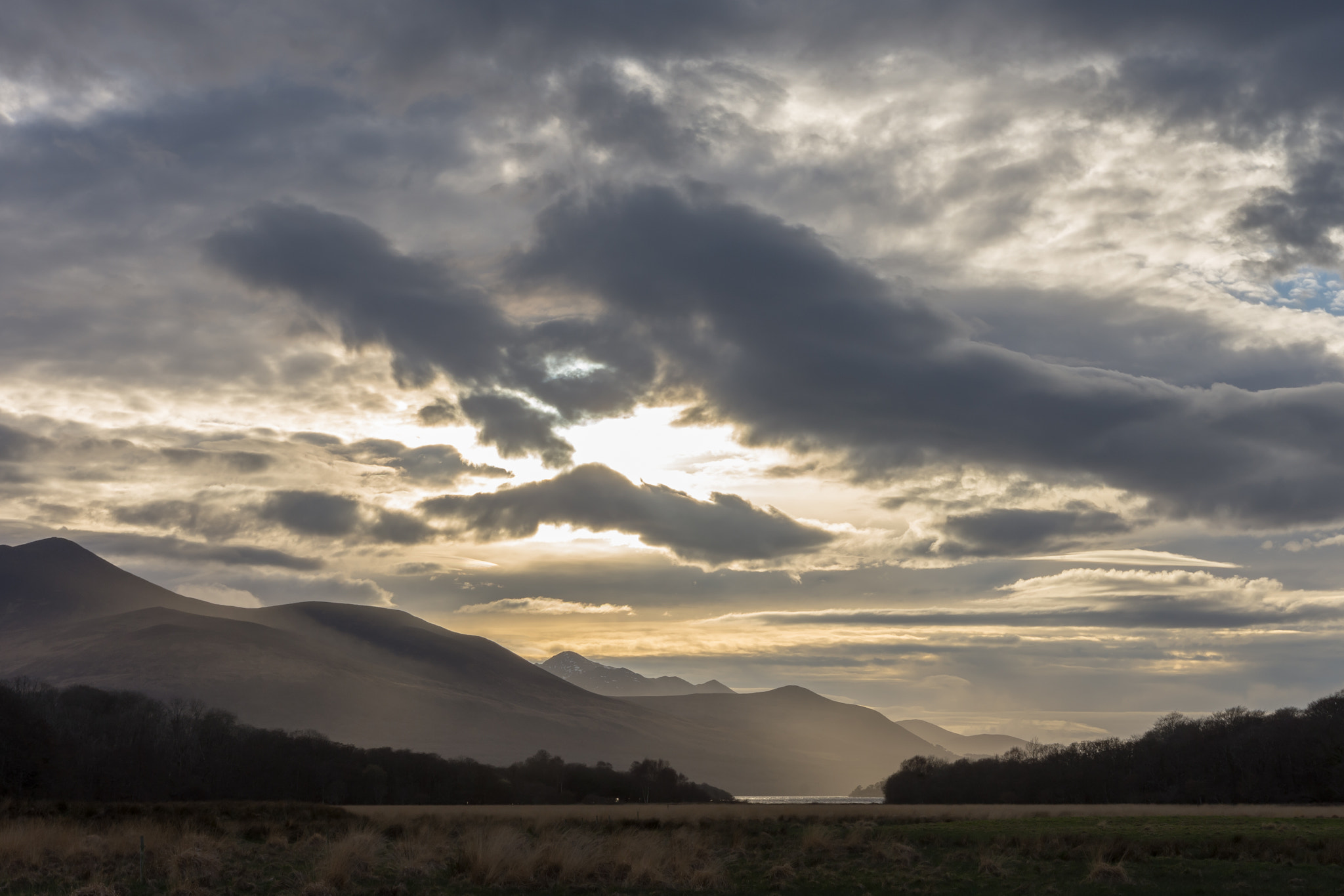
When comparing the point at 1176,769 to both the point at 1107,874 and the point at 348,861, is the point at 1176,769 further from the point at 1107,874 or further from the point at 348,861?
the point at 348,861

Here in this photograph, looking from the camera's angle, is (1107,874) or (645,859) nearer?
(645,859)

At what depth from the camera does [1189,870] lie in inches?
1201

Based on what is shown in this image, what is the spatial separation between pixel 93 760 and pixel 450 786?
150 ft

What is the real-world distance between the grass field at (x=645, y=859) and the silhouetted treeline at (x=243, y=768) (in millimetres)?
61626

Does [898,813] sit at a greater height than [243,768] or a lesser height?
greater

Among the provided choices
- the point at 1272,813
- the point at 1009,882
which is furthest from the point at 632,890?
the point at 1272,813

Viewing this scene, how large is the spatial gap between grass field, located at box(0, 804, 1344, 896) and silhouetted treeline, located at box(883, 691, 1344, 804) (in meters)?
53.9

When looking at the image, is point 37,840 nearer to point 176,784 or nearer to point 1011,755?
point 176,784

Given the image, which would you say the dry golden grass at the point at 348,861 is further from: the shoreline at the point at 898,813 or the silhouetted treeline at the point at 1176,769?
the silhouetted treeline at the point at 1176,769

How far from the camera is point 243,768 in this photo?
127 meters

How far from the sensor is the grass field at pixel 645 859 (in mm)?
25781

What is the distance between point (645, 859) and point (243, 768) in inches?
4671

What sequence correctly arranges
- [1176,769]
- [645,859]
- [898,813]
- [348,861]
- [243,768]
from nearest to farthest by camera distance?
[348,861] → [645,859] → [898,813] → [1176,769] → [243,768]

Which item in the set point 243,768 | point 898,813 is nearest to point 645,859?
point 898,813
